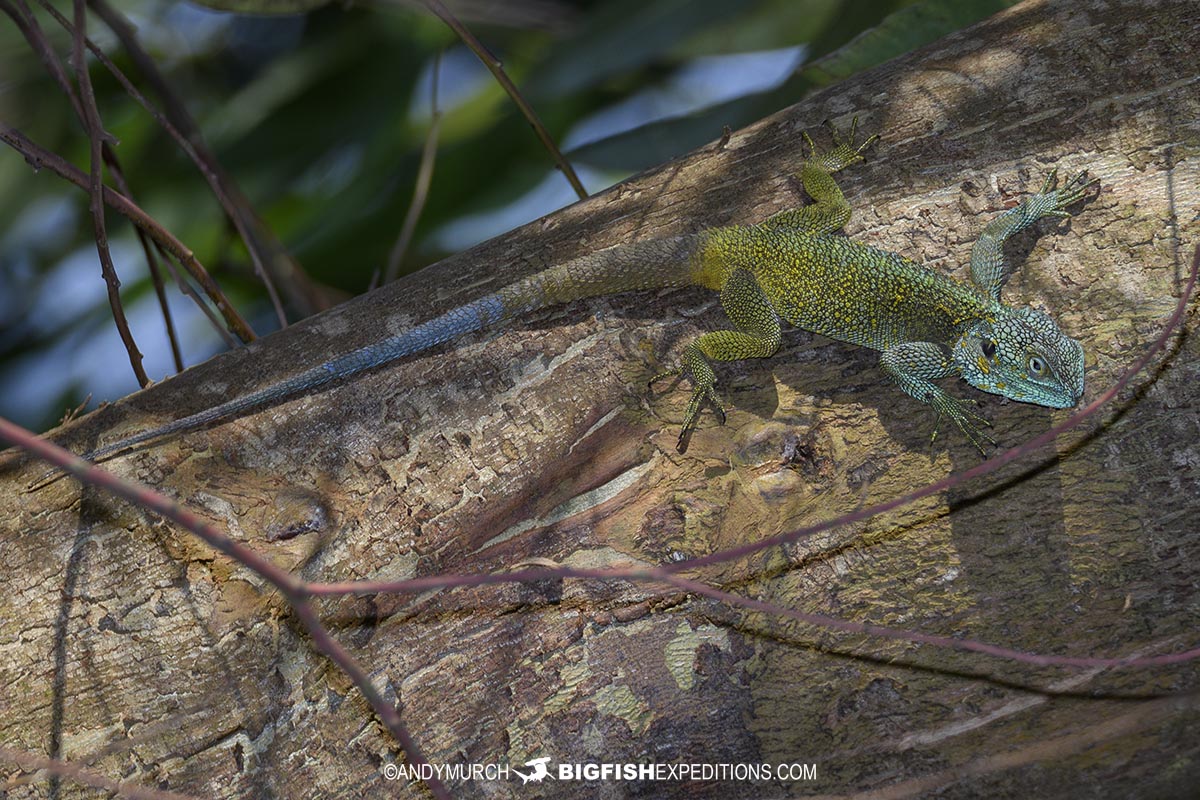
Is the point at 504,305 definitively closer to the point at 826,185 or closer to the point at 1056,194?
the point at 826,185

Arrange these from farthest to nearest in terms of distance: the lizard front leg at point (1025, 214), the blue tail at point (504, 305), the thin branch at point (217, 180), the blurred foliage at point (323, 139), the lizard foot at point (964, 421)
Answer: the blurred foliage at point (323, 139) → the thin branch at point (217, 180) → the blue tail at point (504, 305) → the lizard front leg at point (1025, 214) → the lizard foot at point (964, 421)

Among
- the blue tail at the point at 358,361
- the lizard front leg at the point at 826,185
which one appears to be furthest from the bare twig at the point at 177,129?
the lizard front leg at the point at 826,185

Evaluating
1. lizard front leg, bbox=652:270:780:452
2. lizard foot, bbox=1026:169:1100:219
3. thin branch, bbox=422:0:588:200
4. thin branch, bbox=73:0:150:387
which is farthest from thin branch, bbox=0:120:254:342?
lizard foot, bbox=1026:169:1100:219

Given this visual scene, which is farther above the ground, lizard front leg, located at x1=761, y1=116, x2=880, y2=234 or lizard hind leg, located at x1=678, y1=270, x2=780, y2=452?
lizard front leg, located at x1=761, y1=116, x2=880, y2=234

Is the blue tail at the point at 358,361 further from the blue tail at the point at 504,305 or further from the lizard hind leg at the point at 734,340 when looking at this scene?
the lizard hind leg at the point at 734,340

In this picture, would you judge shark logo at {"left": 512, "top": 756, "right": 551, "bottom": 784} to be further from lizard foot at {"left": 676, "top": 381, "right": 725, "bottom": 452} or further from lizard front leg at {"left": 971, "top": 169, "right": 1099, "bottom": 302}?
lizard front leg at {"left": 971, "top": 169, "right": 1099, "bottom": 302}

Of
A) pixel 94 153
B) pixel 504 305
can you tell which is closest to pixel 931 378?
pixel 504 305

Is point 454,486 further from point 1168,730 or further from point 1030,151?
point 1030,151
